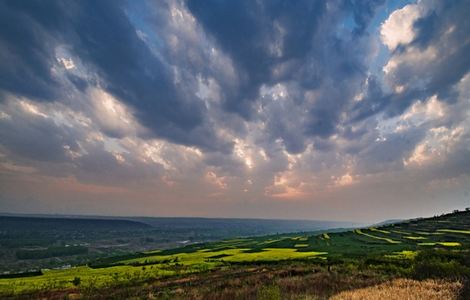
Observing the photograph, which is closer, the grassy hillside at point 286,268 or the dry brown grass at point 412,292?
the dry brown grass at point 412,292

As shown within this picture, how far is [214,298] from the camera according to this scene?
58.6 ft

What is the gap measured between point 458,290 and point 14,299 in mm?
38437

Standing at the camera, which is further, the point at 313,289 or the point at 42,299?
the point at 42,299

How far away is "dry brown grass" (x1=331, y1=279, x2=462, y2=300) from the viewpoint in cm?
1385

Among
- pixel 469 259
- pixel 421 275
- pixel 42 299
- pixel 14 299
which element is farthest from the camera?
pixel 14 299

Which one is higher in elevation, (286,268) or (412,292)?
(412,292)

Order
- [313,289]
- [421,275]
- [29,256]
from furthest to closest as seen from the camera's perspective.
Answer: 1. [29,256]
2. [421,275]
3. [313,289]

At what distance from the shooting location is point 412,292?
1480 cm

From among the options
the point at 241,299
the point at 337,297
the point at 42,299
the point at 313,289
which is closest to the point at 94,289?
the point at 42,299

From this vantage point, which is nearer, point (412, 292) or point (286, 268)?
point (412, 292)

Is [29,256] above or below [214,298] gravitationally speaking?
below

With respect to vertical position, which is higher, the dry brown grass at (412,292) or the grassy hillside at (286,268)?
the dry brown grass at (412,292)

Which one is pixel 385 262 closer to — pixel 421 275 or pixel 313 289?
pixel 421 275

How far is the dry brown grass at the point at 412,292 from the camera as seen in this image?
45.4 feet
